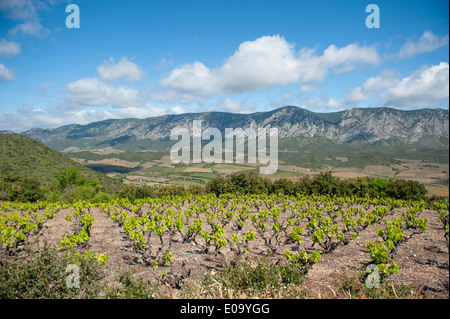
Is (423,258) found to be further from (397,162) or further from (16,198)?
(397,162)

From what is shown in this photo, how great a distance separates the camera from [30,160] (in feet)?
214

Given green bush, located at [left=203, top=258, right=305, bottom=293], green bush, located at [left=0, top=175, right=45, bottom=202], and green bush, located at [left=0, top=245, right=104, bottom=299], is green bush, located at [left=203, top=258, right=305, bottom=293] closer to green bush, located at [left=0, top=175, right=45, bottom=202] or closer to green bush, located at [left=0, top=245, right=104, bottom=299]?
green bush, located at [left=0, top=245, right=104, bottom=299]

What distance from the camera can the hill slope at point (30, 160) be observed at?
59003 mm

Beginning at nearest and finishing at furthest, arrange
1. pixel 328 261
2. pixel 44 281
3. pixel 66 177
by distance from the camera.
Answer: pixel 44 281
pixel 328 261
pixel 66 177

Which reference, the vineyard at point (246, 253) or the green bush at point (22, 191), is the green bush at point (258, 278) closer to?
the vineyard at point (246, 253)

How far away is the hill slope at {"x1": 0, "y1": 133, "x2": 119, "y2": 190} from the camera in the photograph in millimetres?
59003

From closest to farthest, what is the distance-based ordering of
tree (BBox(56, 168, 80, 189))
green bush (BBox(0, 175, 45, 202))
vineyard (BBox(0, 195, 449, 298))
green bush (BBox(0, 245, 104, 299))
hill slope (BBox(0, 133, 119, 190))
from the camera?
green bush (BBox(0, 245, 104, 299)) < vineyard (BBox(0, 195, 449, 298)) < green bush (BBox(0, 175, 45, 202)) < tree (BBox(56, 168, 80, 189)) < hill slope (BBox(0, 133, 119, 190))

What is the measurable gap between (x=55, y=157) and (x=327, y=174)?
73941mm

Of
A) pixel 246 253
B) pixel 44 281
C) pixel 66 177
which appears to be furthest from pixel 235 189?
pixel 44 281

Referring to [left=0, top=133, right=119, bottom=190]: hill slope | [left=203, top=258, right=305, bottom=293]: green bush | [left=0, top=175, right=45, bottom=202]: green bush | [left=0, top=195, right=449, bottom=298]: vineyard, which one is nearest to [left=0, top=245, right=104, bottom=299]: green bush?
[left=0, top=195, right=449, bottom=298]: vineyard

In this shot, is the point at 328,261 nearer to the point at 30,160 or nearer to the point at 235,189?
the point at 235,189

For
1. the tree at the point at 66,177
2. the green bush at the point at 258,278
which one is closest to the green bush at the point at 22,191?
the tree at the point at 66,177

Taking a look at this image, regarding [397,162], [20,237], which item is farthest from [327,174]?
[397,162]
